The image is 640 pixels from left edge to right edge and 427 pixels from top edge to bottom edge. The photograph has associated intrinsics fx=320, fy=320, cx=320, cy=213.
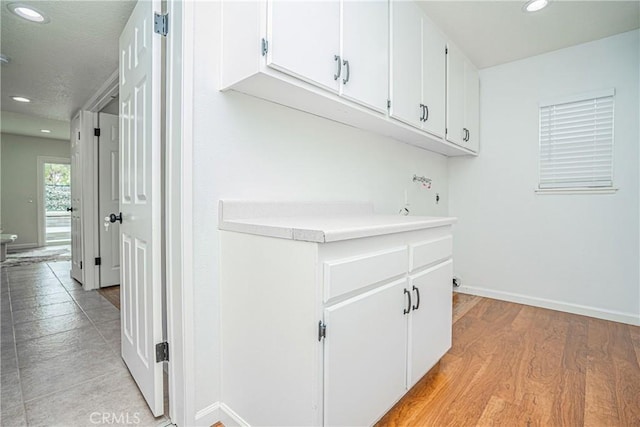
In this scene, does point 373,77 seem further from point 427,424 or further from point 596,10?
point 596,10

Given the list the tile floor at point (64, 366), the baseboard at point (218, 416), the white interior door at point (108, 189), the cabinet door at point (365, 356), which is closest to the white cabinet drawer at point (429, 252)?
the cabinet door at point (365, 356)

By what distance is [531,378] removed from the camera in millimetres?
1731

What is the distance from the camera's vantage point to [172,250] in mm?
1318

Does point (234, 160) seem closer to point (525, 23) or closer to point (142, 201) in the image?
point (142, 201)

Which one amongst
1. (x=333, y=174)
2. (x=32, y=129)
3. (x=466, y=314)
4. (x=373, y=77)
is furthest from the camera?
(x=32, y=129)

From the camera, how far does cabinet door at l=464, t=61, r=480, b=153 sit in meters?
2.88

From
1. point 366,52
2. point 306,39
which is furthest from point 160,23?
point 366,52

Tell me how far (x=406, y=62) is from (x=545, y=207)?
2012 millimetres

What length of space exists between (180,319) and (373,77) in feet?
4.84

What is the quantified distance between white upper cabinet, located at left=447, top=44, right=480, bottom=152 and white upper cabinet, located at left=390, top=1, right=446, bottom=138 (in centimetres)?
16

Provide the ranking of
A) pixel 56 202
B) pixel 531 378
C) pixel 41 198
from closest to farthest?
pixel 531 378, pixel 41 198, pixel 56 202

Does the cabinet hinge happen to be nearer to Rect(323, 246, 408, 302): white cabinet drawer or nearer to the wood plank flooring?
Rect(323, 246, 408, 302): white cabinet drawer

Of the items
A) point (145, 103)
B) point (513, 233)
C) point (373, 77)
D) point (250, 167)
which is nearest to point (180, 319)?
point (250, 167)

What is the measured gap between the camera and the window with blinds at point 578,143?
2.64 metres
